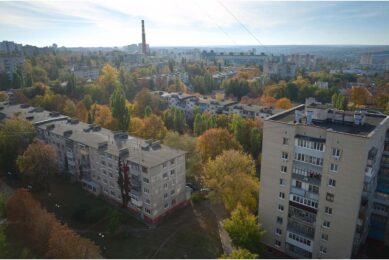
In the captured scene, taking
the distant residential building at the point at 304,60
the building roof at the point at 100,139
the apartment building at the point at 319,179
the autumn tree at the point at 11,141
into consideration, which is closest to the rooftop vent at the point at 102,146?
the building roof at the point at 100,139

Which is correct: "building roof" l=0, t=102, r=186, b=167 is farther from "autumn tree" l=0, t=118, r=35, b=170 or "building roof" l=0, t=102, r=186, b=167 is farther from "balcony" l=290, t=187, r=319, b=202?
"balcony" l=290, t=187, r=319, b=202

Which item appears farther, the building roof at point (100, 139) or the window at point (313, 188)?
the building roof at point (100, 139)

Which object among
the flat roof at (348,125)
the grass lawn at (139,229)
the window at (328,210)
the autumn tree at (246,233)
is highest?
the flat roof at (348,125)

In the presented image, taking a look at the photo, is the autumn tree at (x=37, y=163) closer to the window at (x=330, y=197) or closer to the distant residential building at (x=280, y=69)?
the window at (x=330, y=197)

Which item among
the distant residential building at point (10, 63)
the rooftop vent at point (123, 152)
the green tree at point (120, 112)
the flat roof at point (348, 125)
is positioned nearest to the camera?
the flat roof at point (348, 125)

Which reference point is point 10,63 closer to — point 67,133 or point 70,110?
point 70,110

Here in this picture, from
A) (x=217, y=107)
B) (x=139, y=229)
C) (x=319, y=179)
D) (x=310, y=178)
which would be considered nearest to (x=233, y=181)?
(x=310, y=178)
